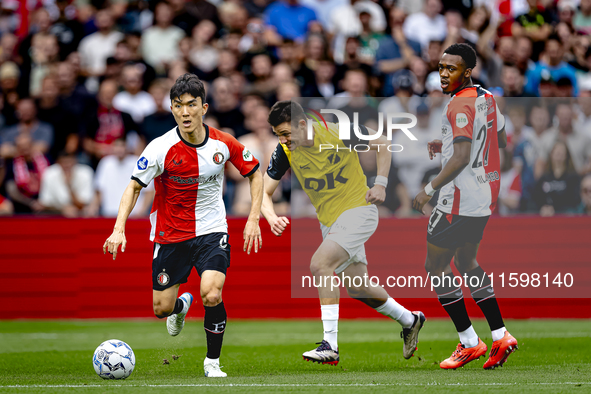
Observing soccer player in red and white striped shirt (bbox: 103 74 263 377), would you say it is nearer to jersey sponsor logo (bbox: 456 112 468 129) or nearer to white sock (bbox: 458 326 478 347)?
jersey sponsor logo (bbox: 456 112 468 129)

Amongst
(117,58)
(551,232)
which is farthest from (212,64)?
(551,232)

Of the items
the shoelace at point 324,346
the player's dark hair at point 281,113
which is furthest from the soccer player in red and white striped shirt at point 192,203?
the shoelace at point 324,346

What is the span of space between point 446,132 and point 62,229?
620cm

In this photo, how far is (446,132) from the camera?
22.8 ft

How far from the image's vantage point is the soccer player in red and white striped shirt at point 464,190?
678cm

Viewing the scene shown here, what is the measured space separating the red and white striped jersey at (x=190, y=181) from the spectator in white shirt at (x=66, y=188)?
4.77 metres

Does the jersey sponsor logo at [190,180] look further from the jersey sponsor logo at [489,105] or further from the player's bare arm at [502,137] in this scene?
the player's bare arm at [502,137]

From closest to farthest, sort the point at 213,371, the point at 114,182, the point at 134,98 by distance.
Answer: the point at 213,371 < the point at 114,182 < the point at 134,98

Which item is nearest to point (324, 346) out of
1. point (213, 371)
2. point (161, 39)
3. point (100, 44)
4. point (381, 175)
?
point (213, 371)

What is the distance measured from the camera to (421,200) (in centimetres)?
717

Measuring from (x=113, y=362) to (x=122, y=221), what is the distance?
1.13 meters

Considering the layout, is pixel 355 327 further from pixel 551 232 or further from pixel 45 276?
pixel 45 276

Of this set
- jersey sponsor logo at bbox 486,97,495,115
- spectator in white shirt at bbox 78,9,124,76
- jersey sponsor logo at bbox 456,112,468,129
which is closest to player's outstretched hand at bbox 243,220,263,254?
jersey sponsor logo at bbox 456,112,468,129

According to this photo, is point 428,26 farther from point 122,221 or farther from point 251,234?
point 122,221
